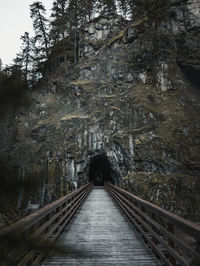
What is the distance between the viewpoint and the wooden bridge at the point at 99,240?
75 centimetres

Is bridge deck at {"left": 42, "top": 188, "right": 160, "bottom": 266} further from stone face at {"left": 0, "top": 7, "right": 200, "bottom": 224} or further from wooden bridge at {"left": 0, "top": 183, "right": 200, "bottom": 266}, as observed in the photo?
stone face at {"left": 0, "top": 7, "right": 200, "bottom": 224}

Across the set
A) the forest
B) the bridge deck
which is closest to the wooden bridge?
the bridge deck

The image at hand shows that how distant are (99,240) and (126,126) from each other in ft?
57.2

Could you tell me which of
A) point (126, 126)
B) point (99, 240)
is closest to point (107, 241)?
point (99, 240)

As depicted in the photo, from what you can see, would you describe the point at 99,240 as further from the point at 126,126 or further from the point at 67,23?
the point at 67,23

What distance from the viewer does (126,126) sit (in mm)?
21375

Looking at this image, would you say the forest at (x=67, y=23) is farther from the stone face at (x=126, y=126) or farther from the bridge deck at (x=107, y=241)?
the bridge deck at (x=107, y=241)

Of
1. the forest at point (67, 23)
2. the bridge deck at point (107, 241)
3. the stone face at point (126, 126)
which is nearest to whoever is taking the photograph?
the bridge deck at point (107, 241)

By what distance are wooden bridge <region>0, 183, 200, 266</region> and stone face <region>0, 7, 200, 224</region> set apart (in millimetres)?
9259

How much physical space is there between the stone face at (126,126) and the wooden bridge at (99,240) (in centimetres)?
926

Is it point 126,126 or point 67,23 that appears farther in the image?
point 67,23

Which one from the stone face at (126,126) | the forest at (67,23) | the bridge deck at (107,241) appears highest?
the forest at (67,23)

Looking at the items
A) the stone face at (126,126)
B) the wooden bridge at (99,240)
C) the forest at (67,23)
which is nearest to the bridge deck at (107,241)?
the wooden bridge at (99,240)

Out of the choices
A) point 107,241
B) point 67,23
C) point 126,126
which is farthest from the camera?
point 67,23
